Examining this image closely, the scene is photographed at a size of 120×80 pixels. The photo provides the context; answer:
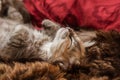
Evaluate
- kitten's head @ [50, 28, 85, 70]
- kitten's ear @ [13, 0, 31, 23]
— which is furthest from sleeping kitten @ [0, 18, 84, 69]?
kitten's ear @ [13, 0, 31, 23]

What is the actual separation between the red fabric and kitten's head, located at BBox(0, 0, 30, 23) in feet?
0.14

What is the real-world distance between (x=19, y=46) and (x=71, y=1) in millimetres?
458

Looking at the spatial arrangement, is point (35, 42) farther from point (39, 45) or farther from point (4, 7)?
point (4, 7)

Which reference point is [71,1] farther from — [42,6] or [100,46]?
[100,46]

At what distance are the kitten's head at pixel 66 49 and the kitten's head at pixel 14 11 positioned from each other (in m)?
0.35

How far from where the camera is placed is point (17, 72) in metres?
1.31

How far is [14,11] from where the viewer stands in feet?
6.94

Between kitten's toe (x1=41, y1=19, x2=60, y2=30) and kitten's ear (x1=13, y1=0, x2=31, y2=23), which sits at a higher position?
kitten's ear (x1=13, y1=0, x2=31, y2=23)

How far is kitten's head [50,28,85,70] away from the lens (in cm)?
154

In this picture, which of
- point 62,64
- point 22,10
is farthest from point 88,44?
point 22,10

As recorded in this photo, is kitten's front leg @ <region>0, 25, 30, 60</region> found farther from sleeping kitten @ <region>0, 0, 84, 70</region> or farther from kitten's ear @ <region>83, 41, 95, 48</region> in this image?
kitten's ear @ <region>83, 41, 95, 48</region>

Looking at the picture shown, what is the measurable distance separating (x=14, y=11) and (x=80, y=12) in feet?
1.41

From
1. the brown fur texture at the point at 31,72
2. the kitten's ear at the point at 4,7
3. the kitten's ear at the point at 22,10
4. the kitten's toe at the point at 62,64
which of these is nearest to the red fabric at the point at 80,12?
the kitten's ear at the point at 22,10

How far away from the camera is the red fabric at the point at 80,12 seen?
6.24ft
